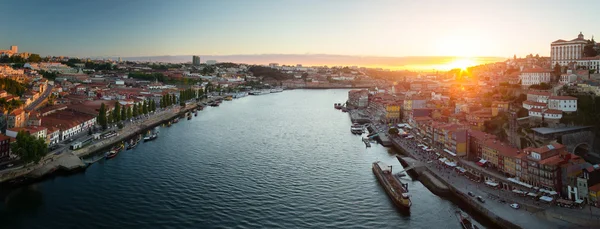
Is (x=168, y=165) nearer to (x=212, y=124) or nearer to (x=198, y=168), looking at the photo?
(x=198, y=168)

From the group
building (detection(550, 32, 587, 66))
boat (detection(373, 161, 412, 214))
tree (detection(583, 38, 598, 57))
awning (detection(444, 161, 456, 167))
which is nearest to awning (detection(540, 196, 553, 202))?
boat (detection(373, 161, 412, 214))

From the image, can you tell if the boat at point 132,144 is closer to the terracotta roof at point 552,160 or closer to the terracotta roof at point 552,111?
the terracotta roof at point 552,160

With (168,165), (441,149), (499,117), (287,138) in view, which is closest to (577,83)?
(499,117)

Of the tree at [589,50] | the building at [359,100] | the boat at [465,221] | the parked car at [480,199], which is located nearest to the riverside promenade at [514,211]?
the parked car at [480,199]

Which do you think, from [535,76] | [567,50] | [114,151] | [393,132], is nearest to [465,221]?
[393,132]

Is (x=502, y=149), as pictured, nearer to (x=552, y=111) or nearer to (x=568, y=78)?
(x=552, y=111)
